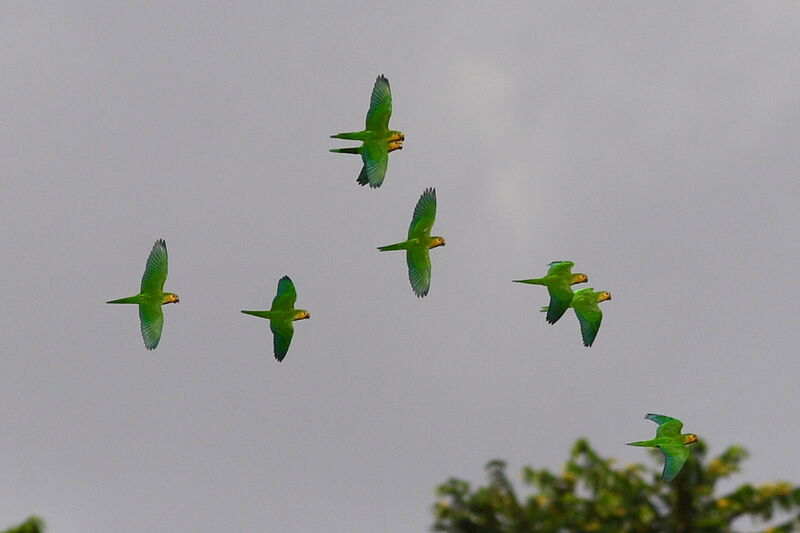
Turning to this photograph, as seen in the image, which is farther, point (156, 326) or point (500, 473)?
point (500, 473)

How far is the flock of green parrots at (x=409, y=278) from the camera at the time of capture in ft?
135

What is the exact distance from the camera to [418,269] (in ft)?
141

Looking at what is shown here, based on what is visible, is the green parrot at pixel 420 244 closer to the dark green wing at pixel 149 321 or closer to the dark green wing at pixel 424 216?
the dark green wing at pixel 424 216

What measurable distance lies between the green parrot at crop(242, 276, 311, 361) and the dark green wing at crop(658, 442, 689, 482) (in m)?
8.01

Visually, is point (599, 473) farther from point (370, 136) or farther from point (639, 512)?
point (370, 136)

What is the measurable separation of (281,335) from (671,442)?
8444mm

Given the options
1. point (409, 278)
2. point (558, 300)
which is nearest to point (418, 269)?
point (409, 278)

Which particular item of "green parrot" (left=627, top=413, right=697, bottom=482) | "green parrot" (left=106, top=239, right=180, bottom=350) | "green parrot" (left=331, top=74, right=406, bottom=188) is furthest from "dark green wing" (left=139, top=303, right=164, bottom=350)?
"green parrot" (left=627, top=413, right=697, bottom=482)

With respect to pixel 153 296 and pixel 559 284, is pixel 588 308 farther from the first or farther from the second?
pixel 153 296

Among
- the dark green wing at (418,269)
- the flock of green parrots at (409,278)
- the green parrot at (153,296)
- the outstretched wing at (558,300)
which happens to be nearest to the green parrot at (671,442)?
the flock of green parrots at (409,278)

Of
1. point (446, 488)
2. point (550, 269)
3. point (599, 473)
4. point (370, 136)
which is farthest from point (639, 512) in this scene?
point (370, 136)

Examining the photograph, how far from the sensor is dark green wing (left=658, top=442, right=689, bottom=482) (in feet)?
134

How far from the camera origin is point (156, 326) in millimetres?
44219

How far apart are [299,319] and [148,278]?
10.4 feet
